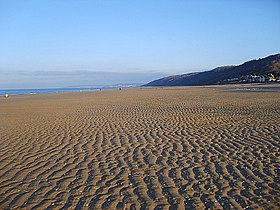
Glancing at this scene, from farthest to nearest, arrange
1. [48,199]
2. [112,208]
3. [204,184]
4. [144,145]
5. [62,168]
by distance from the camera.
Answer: [144,145], [62,168], [204,184], [48,199], [112,208]

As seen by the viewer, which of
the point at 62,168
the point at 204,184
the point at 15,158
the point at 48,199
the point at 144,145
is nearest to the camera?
the point at 48,199

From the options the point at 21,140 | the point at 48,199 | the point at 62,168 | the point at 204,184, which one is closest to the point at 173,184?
the point at 204,184

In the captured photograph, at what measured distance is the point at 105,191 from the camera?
15.8ft

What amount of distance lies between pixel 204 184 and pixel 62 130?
7.31 meters

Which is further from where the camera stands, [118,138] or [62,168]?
[118,138]

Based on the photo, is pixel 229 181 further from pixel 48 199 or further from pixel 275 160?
pixel 48 199

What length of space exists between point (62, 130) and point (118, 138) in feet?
9.98

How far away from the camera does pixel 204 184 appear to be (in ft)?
16.5

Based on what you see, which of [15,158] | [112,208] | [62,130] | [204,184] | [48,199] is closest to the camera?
[112,208]

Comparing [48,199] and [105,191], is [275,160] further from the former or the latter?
[48,199]

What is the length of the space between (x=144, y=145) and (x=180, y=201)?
3.72 metres

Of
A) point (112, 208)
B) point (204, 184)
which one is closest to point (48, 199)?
point (112, 208)

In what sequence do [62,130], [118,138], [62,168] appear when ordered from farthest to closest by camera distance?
[62,130], [118,138], [62,168]

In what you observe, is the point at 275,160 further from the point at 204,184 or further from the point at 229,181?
the point at 204,184
